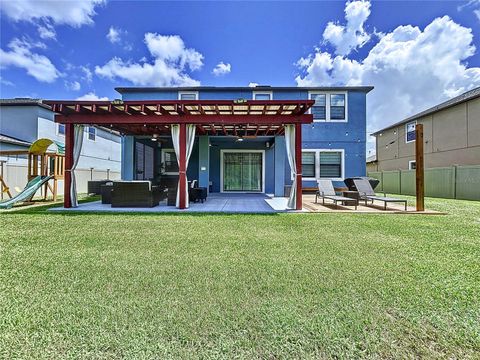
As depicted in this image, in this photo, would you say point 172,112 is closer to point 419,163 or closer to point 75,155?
point 75,155

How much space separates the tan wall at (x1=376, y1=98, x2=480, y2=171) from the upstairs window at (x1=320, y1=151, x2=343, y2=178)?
26.1ft

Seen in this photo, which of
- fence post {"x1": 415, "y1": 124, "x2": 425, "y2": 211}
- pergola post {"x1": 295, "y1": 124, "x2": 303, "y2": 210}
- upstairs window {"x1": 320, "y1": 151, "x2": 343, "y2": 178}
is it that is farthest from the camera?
upstairs window {"x1": 320, "y1": 151, "x2": 343, "y2": 178}

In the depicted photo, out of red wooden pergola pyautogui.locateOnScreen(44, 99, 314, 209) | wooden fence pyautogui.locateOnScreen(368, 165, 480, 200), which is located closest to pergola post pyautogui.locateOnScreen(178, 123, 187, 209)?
red wooden pergola pyautogui.locateOnScreen(44, 99, 314, 209)

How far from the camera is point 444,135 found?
16.5 meters

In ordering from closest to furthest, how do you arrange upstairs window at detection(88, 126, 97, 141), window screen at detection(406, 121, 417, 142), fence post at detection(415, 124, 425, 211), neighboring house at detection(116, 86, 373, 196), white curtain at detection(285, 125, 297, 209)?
fence post at detection(415, 124, 425, 211), white curtain at detection(285, 125, 297, 209), neighboring house at detection(116, 86, 373, 196), upstairs window at detection(88, 126, 97, 141), window screen at detection(406, 121, 417, 142)

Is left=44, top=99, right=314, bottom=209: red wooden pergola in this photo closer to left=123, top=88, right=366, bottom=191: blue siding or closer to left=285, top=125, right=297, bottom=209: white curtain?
left=285, top=125, right=297, bottom=209: white curtain

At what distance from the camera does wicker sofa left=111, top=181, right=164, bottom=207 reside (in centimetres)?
900

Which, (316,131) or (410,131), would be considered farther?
(410,131)

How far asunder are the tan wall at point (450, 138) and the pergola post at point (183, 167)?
16480 mm

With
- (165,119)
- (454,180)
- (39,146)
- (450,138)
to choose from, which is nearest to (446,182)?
(454,180)

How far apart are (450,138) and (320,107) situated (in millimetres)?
9508

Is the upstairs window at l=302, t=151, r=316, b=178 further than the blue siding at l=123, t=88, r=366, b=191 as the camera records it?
Yes

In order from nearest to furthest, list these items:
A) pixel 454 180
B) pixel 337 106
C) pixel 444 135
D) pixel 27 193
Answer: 1. pixel 27 193
2. pixel 454 180
3. pixel 337 106
4. pixel 444 135

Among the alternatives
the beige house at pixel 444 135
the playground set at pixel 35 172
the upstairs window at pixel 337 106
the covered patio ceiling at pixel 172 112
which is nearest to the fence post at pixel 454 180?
the beige house at pixel 444 135
